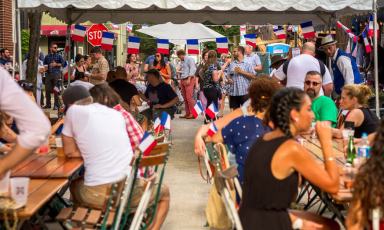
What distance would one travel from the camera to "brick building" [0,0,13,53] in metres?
21.6

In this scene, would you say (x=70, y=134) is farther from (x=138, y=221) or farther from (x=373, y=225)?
(x=373, y=225)

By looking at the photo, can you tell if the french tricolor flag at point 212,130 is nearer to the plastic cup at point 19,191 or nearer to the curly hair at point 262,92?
the curly hair at point 262,92

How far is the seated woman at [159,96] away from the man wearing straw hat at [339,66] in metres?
2.61

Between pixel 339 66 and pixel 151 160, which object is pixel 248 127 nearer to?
pixel 151 160

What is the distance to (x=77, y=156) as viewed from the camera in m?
5.97

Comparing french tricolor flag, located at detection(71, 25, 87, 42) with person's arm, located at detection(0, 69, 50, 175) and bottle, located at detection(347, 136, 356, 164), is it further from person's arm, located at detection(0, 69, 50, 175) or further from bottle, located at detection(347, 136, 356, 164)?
person's arm, located at detection(0, 69, 50, 175)

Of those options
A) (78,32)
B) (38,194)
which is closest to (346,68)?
(78,32)

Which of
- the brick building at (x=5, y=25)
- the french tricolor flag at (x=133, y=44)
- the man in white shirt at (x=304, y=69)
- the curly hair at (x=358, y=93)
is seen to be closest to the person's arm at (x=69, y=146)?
the curly hair at (x=358, y=93)

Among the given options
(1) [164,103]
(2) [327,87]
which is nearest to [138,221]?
(2) [327,87]

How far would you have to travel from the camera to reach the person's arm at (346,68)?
1103cm

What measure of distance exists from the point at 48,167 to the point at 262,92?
72.0 inches

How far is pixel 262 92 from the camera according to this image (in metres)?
5.91

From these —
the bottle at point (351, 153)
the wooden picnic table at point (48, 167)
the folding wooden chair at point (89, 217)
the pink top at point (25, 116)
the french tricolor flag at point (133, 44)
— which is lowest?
the folding wooden chair at point (89, 217)

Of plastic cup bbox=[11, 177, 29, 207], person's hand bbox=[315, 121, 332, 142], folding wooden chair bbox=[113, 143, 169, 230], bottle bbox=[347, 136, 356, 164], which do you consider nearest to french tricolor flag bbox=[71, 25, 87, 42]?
folding wooden chair bbox=[113, 143, 169, 230]
